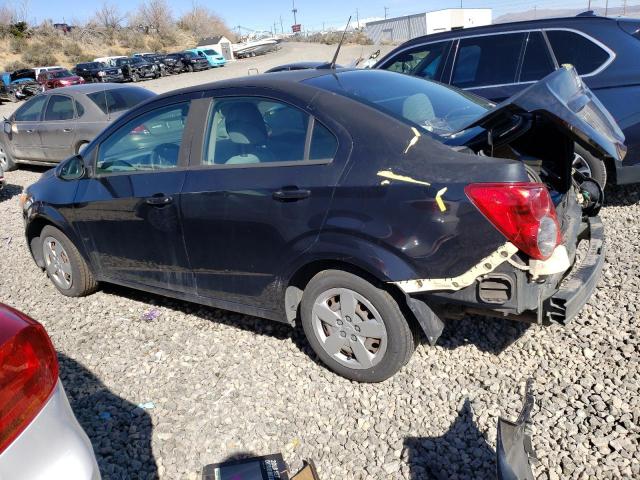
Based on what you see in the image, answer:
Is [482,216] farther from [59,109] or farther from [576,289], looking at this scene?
A: [59,109]

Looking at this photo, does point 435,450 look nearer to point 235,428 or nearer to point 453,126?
point 235,428

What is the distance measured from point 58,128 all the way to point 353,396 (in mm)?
8657

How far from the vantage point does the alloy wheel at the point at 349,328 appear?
3072mm

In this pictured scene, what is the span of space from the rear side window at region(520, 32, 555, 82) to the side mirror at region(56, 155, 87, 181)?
14.1ft

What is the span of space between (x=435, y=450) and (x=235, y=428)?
3.46ft

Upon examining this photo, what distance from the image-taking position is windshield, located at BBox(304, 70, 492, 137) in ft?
10.7

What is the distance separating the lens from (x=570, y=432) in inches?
107

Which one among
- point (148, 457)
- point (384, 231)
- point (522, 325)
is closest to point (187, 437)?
point (148, 457)

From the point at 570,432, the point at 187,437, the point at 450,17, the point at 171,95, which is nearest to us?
the point at 570,432

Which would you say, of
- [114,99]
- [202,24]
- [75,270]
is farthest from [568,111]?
[202,24]

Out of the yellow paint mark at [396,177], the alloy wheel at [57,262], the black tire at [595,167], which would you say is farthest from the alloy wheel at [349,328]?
the black tire at [595,167]

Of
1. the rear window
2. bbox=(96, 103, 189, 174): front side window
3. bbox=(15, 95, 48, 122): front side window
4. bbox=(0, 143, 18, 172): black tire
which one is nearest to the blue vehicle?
bbox=(0, 143, 18, 172): black tire

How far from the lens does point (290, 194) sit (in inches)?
122

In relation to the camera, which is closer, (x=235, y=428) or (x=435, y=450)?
(x=435, y=450)
